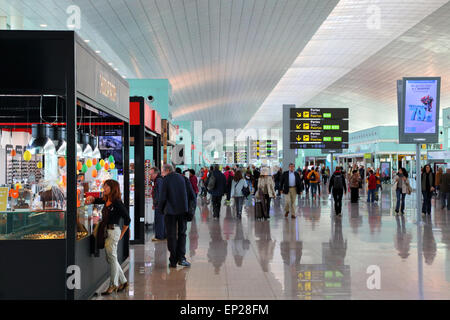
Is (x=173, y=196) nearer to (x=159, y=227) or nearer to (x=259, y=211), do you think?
(x=159, y=227)

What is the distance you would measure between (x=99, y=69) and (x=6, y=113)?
9.80 ft

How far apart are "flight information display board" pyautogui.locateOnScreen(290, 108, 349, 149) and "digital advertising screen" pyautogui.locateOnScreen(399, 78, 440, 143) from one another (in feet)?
22.3

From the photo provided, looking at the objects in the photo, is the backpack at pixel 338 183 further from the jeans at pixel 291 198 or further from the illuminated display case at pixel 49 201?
the illuminated display case at pixel 49 201

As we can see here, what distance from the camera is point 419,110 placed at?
564 inches

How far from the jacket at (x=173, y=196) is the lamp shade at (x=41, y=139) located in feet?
6.35

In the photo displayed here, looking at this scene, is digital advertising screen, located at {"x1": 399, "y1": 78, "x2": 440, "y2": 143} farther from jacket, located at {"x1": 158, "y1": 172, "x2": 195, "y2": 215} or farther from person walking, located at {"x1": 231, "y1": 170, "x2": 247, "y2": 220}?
jacket, located at {"x1": 158, "y1": 172, "x2": 195, "y2": 215}

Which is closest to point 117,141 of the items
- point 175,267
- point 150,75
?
point 175,267

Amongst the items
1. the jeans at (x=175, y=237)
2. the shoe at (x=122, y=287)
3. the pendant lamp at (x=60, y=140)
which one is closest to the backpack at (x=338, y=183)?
the jeans at (x=175, y=237)

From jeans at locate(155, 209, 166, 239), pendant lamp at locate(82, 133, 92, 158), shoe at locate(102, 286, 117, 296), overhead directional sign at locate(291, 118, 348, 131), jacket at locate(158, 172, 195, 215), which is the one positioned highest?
overhead directional sign at locate(291, 118, 348, 131)

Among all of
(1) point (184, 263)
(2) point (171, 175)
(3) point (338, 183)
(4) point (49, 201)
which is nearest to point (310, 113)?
(3) point (338, 183)

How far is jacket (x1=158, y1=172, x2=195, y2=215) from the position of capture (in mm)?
7789

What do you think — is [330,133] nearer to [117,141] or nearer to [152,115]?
[152,115]

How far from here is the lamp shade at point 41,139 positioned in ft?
21.3

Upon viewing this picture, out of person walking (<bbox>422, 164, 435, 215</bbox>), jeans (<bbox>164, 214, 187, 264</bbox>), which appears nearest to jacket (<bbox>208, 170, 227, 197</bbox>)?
person walking (<bbox>422, 164, 435, 215</bbox>)
